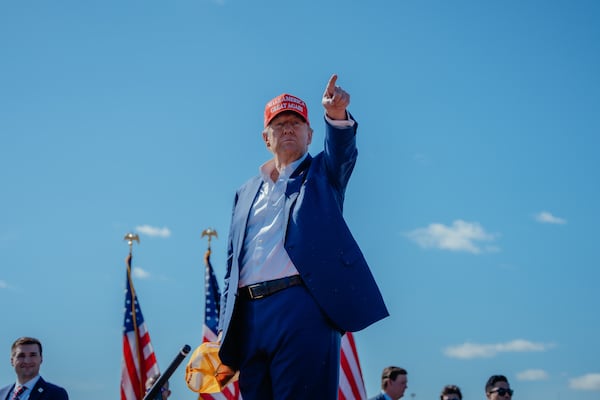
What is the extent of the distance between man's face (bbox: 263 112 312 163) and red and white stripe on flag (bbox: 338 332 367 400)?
644cm

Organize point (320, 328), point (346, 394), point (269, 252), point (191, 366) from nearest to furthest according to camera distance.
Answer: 1. point (320, 328)
2. point (269, 252)
3. point (191, 366)
4. point (346, 394)

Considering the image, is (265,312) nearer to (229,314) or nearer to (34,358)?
(229,314)

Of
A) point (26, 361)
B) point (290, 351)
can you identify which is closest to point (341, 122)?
point (290, 351)

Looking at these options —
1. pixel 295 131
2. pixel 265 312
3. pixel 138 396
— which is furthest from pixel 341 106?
pixel 138 396

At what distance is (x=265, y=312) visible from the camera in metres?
3.43

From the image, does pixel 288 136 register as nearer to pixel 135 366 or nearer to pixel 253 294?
pixel 253 294

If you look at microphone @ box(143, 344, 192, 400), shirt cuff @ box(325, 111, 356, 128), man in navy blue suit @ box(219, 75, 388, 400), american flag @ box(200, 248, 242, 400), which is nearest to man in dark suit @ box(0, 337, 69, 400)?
microphone @ box(143, 344, 192, 400)

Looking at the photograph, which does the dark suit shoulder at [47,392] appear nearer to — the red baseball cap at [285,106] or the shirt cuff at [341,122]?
the red baseball cap at [285,106]

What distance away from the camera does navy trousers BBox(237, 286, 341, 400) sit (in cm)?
327

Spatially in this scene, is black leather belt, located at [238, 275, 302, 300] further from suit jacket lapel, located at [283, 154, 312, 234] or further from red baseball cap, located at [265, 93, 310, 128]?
red baseball cap, located at [265, 93, 310, 128]

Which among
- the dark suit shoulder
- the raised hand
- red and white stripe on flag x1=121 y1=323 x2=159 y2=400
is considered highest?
red and white stripe on flag x1=121 y1=323 x2=159 y2=400

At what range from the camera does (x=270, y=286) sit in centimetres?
347

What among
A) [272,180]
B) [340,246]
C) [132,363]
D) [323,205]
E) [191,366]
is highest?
[132,363]

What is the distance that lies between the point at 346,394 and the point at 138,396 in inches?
150
